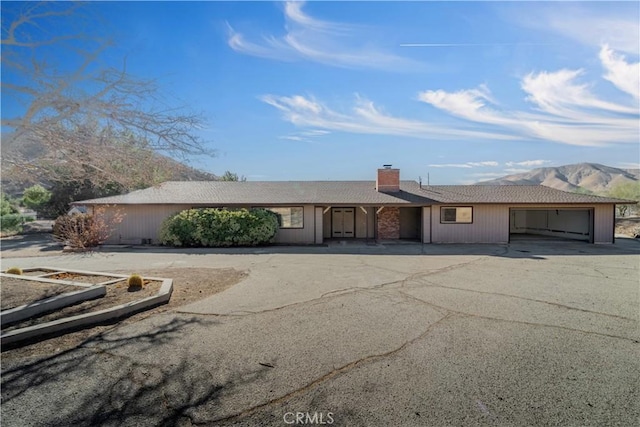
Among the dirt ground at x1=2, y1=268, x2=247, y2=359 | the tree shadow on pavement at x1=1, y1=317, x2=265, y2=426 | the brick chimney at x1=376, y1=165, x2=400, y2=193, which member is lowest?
the tree shadow on pavement at x1=1, y1=317, x2=265, y2=426

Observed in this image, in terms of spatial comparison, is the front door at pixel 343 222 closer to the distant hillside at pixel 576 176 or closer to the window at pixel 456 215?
the window at pixel 456 215

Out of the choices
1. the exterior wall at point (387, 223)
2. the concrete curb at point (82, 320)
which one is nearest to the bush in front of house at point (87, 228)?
the concrete curb at point (82, 320)

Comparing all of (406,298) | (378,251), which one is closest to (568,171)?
(378,251)

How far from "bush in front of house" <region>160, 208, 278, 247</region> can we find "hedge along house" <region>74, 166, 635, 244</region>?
2.14ft

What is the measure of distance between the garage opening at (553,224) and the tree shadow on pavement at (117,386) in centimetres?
1754

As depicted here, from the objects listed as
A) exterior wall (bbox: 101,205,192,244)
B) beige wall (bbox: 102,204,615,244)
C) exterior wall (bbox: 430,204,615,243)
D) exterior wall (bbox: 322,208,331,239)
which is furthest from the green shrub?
exterior wall (bbox: 430,204,615,243)

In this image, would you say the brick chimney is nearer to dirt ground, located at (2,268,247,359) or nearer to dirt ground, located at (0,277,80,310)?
dirt ground, located at (2,268,247,359)

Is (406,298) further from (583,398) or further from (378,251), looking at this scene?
(378,251)

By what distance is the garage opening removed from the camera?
1662 cm

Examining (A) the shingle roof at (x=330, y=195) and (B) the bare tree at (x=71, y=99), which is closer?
(B) the bare tree at (x=71, y=99)

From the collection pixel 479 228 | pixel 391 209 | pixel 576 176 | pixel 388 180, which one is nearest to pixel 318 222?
pixel 391 209

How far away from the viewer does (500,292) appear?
A: 6770mm

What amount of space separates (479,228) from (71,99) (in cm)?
1590

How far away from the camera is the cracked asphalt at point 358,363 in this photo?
2885 millimetres
